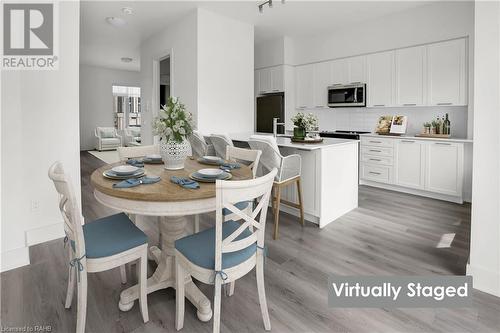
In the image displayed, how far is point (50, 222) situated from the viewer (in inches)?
112

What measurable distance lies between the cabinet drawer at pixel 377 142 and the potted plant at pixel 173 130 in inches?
149

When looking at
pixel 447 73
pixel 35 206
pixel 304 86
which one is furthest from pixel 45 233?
pixel 447 73

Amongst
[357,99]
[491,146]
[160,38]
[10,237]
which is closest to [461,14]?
[357,99]

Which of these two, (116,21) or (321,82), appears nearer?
(116,21)

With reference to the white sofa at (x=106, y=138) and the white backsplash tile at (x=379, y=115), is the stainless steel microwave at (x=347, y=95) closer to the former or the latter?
the white backsplash tile at (x=379, y=115)

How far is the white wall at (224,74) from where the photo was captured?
15.1 ft

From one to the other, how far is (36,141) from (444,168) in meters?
4.83

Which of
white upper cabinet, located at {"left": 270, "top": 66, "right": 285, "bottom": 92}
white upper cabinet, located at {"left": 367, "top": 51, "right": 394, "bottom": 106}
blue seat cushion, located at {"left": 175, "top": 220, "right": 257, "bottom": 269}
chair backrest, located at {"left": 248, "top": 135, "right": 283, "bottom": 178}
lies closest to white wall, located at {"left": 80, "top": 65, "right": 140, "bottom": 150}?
white upper cabinet, located at {"left": 270, "top": 66, "right": 285, "bottom": 92}

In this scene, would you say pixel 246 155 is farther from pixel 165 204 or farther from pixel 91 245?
pixel 91 245

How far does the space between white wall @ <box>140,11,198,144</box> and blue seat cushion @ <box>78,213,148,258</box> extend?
3033 mm

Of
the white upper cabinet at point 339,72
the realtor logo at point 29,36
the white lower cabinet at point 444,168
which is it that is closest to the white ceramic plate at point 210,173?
the realtor logo at point 29,36

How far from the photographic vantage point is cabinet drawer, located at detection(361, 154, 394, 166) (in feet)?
15.9

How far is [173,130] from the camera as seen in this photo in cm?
201

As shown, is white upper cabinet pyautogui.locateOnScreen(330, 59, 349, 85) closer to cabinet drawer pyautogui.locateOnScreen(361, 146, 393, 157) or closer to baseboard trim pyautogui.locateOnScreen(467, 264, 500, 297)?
cabinet drawer pyautogui.locateOnScreen(361, 146, 393, 157)
